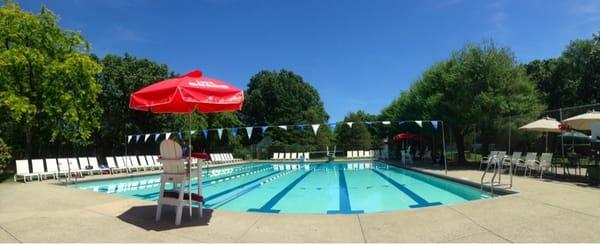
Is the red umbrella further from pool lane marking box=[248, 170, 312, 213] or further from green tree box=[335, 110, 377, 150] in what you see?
green tree box=[335, 110, 377, 150]

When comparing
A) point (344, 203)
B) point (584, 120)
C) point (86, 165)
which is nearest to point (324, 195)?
point (344, 203)

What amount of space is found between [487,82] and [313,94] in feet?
114

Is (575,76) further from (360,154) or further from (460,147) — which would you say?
(360,154)

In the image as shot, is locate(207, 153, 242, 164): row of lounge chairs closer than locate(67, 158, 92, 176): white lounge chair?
No

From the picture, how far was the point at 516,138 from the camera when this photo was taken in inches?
627

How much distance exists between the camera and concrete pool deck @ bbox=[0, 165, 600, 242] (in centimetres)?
414

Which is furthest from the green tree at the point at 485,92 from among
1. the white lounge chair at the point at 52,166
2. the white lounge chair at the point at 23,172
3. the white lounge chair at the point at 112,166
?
the white lounge chair at the point at 23,172

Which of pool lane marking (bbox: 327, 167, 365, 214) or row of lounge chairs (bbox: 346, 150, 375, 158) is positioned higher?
row of lounge chairs (bbox: 346, 150, 375, 158)

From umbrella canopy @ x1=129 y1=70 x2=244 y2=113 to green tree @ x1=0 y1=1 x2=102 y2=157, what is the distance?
1237 centimetres

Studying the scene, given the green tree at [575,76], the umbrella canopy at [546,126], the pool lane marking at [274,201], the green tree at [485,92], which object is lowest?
the pool lane marking at [274,201]

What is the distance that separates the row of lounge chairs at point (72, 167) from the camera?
41.2 ft

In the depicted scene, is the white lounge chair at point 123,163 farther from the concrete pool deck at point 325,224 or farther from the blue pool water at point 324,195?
the concrete pool deck at point 325,224

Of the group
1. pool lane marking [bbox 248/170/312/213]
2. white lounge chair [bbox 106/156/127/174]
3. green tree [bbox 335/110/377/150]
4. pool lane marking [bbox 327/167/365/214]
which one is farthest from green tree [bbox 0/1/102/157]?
green tree [bbox 335/110/377/150]

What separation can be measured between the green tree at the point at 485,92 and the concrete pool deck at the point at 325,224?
10.0 m
